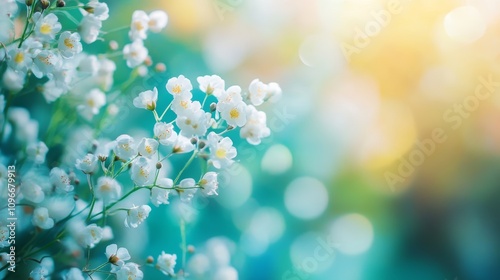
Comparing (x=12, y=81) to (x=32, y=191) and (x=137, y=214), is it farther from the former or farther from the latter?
(x=137, y=214)

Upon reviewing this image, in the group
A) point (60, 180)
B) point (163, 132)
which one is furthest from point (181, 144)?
point (60, 180)

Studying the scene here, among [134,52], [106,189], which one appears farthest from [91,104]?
[106,189]

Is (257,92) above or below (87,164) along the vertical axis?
above

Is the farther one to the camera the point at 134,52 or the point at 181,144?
the point at 134,52

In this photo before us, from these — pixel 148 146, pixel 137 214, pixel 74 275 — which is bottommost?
pixel 74 275

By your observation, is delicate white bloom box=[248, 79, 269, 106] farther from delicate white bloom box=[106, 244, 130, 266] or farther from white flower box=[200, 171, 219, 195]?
delicate white bloom box=[106, 244, 130, 266]

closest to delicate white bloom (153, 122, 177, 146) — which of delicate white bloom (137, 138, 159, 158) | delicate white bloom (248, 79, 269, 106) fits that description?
delicate white bloom (137, 138, 159, 158)

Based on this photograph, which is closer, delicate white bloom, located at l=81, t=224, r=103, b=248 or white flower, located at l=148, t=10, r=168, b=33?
delicate white bloom, located at l=81, t=224, r=103, b=248
